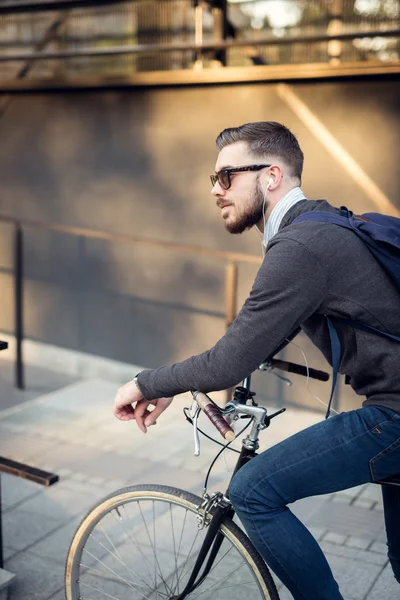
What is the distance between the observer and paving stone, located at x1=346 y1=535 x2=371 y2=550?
3.84 m

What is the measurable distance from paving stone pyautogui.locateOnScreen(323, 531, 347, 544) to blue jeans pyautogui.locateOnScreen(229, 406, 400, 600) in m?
1.57

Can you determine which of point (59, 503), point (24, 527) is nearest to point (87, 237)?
point (59, 503)

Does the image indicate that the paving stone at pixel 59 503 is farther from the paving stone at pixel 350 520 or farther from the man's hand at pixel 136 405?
the man's hand at pixel 136 405

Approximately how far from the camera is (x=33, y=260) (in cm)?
748

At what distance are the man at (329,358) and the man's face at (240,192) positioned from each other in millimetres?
144

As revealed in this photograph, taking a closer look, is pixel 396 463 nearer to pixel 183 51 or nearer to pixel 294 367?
pixel 294 367

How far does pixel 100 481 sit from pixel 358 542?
166 centimetres


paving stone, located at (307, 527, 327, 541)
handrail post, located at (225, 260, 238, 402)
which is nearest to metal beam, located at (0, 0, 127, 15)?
handrail post, located at (225, 260, 238, 402)

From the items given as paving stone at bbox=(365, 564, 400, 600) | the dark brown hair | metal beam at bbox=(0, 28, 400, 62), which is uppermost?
metal beam at bbox=(0, 28, 400, 62)

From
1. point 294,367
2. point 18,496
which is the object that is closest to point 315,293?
point 294,367

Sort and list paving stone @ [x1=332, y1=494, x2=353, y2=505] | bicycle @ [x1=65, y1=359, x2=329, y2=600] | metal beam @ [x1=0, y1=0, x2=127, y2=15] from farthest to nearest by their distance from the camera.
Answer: metal beam @ [x1=0, y1=0, x2=127, y2=15] → paving stone @ [x1=332, y1=494, x2=353, y2=505] → bicycle @ [x1=65, y1=359, x2=329, y2=600]

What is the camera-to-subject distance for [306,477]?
2285mm

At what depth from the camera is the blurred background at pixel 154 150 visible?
5715 mm

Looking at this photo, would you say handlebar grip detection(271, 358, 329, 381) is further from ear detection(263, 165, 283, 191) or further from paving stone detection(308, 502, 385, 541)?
paving stone detection(308, 502, 385, 541)
